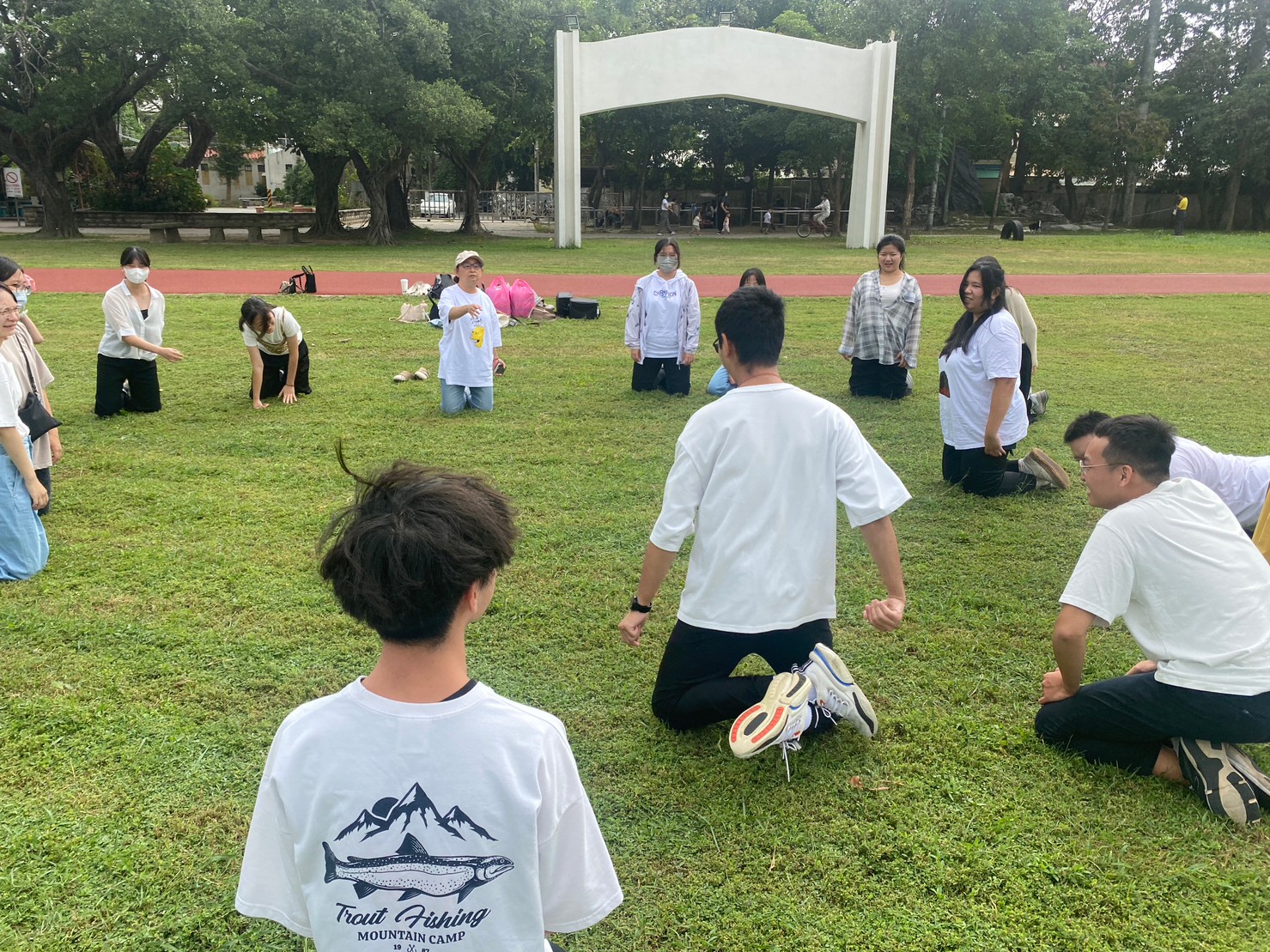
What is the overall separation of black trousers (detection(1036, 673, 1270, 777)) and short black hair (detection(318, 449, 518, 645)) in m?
2.74

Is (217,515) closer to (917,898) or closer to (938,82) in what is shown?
(917,898)

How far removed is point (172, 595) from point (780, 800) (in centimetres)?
344

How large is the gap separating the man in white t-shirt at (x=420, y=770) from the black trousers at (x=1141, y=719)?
255 cm

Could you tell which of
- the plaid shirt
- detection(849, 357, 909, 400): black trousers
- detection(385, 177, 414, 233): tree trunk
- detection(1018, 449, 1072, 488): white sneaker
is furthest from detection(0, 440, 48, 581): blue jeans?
detection(385, 177, 414, 233): tree trunk

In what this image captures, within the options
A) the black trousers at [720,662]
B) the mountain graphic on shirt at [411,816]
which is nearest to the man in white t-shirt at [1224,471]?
the black trousers at [720,662]

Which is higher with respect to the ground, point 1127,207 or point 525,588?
point 1127,207

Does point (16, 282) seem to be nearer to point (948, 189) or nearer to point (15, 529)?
point (15, 529)

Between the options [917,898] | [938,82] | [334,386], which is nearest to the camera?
[917,898]

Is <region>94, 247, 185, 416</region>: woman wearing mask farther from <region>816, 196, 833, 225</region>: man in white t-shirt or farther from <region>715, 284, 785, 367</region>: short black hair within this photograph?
<region>816, 196, 833, 225</region>: man in white t-shirt

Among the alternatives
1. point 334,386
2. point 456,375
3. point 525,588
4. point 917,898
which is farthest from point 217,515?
point 917,898

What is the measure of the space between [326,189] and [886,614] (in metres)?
30.8

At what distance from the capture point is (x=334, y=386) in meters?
9.84

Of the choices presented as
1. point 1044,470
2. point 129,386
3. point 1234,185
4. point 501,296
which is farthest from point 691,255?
point 1234,185

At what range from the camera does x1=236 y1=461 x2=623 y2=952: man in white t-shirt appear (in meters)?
1.56
